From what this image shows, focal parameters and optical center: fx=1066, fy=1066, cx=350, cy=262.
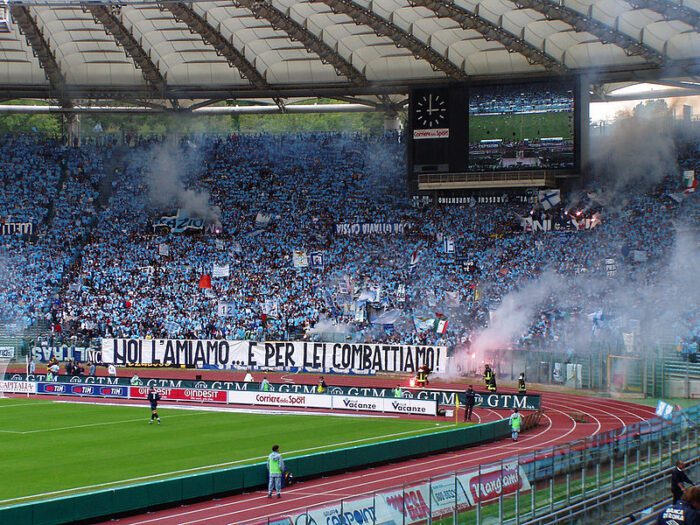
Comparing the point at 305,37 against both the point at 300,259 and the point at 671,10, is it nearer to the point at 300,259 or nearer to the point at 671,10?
the point at 300,259

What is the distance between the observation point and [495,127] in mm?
58781

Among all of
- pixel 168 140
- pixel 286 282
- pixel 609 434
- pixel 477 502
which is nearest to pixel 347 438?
pixel 609 434

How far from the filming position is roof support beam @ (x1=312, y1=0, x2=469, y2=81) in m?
51.2

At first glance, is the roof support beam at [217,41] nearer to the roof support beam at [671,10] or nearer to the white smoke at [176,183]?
the white smoke at [176,183]

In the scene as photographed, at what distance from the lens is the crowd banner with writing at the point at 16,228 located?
69.9 m

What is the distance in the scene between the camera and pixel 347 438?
1475 inches

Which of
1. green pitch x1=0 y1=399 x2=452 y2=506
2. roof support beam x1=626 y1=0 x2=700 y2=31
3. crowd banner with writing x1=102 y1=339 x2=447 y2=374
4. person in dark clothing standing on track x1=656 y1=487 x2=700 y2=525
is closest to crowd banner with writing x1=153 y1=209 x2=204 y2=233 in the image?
crowd banner with writing x1=102 y1=339 x2=447 y2=374

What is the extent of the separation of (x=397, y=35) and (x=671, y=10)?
14.2 m

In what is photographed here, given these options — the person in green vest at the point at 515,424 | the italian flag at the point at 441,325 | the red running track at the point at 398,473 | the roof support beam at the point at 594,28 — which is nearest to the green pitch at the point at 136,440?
the red running track at the point at 398,473

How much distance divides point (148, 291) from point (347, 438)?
31.5m

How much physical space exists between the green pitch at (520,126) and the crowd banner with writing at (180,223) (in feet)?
67.5

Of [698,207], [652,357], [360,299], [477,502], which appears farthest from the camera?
[360,299]

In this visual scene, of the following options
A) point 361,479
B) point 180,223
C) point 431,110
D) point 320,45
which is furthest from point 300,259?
point 361,479

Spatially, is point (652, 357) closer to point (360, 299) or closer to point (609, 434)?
point (360, 299)
